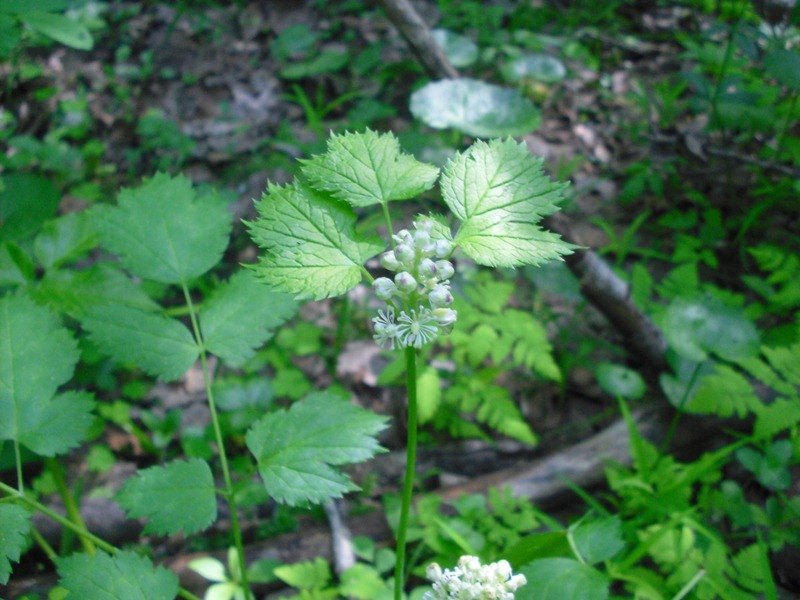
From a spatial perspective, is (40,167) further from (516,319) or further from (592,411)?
(592,411)

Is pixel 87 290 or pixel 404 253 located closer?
pixel 404 253

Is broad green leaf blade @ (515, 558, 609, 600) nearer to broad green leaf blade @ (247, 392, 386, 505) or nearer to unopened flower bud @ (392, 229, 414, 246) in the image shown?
broad green leaf blade @ (247, 392, 386, 505)

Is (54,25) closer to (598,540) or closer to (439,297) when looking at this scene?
(439,297)

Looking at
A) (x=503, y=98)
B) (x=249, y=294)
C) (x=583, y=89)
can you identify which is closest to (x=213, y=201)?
(x=249, y=294)

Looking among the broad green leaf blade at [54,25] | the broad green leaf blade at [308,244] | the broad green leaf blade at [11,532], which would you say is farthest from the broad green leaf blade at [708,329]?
the broad green leaf blade at [54,25]

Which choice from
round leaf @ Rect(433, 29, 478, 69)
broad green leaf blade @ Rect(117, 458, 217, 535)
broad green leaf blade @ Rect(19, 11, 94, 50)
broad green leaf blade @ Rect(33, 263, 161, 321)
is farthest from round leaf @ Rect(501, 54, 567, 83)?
broad green leaf blade @ Rect(117, 458, 217, 535)

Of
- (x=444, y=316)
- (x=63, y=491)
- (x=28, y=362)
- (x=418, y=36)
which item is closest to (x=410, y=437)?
(x=444, y=316)
